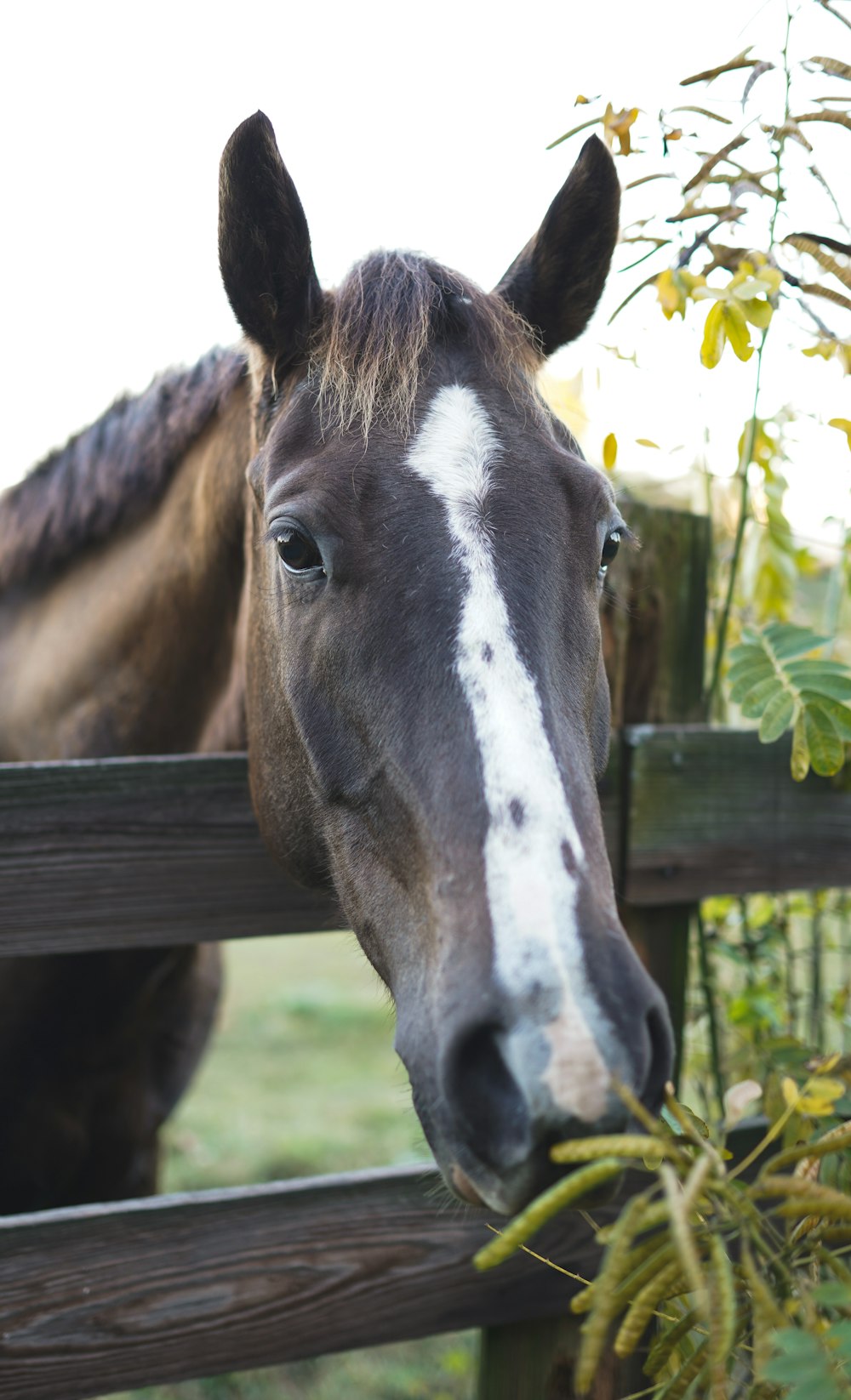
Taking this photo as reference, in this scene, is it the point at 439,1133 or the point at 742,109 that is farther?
the point at 742,109

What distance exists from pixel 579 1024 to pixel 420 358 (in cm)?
117

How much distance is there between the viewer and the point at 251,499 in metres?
1.99

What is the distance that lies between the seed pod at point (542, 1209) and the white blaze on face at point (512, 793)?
12 centimetres

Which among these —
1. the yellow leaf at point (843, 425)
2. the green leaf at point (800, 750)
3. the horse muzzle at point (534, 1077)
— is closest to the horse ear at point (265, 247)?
the yellow leaf at point (843, 425)

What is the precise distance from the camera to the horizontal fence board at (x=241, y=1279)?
168 centimetres

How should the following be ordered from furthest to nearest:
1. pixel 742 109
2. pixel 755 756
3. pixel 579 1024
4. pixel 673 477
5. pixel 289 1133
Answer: pixel 289 1133 → pixel 673 477 → pixel 755 756 → pixel 742 109 → pixel 579 1024

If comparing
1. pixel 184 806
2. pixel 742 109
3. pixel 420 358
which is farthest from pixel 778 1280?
pixel 742 109

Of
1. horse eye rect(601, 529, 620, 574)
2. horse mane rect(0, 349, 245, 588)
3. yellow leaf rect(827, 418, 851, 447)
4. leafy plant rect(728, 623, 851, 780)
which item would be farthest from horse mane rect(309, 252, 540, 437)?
leafy plant rect(728, 623, 851, 780)

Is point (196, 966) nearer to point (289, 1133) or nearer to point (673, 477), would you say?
point (673, 477)

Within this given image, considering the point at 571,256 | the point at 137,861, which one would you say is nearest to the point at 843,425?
the point at 571,256

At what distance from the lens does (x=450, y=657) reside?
1.42 meters

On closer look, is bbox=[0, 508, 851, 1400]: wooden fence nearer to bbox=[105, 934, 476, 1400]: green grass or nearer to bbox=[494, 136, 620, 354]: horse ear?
bbox=[105, 934, 476, 1400]: green grass

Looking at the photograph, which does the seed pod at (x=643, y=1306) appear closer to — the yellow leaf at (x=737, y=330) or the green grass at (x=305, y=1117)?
the green grass at (x=305, y=1117)

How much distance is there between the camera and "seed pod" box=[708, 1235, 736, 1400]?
2.73ft
